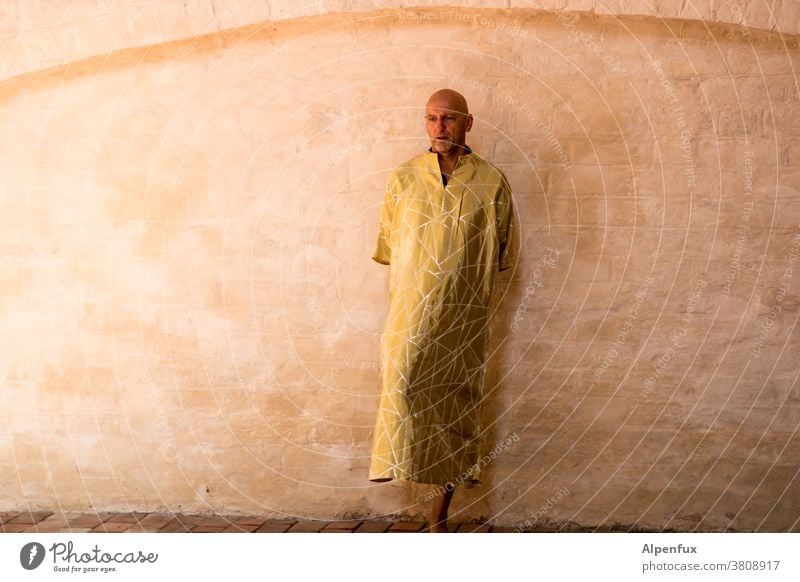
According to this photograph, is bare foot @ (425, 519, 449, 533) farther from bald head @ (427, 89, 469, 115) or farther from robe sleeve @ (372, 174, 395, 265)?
bald head @ (427, 89, 469, 115)

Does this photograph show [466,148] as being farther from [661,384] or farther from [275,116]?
[661,384]

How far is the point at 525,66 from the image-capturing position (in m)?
4.03

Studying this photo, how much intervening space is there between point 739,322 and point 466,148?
1.41 meters

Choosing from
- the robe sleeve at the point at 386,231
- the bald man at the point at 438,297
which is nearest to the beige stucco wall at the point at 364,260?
the robe sleeve at the point at 386,231

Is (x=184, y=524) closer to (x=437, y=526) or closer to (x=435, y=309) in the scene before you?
(x=437, y=526)

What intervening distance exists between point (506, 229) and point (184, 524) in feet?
6.15

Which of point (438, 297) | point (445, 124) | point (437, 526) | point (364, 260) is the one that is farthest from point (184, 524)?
point (445, 124)

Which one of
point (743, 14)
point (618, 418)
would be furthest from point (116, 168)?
point (743, 14)

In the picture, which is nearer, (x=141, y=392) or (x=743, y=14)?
(x=743, y=14)

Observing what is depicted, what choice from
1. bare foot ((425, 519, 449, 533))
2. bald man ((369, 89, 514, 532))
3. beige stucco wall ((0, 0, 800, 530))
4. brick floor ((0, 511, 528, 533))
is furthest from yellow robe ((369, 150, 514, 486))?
brick floor ((0, 511, 528, 533))

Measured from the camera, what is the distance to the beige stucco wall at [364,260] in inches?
158

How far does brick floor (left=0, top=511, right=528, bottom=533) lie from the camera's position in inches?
157

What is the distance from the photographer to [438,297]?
3680 mm

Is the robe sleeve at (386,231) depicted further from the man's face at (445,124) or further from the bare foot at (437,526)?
the bare foot at (437,526)
